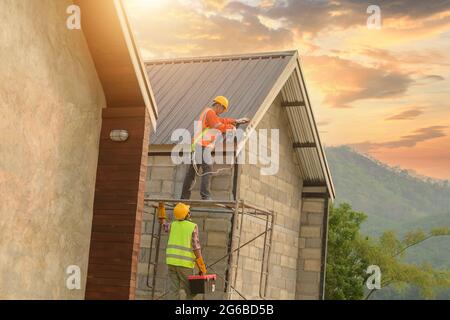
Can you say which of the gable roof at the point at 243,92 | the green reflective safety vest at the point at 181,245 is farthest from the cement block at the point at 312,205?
the green reflective safety vest at the point at 181,245

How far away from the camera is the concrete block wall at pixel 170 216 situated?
17647 millimetres

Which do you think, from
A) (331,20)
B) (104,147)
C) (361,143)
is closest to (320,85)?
(331,20)

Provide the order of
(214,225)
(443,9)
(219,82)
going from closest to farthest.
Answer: (214,225)
(219,82)
(443,9)

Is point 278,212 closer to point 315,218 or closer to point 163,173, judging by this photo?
point 315,218

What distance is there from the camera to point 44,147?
10.8 m

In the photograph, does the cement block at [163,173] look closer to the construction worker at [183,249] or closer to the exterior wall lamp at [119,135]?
the construction worker at [183,249]

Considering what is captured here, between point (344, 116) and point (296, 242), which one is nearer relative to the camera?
point (296, 242)

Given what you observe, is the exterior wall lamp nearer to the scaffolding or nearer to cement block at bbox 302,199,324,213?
the scaffolding

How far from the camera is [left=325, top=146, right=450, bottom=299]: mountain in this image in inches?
4550

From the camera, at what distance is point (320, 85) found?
281 feet

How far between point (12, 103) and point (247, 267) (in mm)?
9576

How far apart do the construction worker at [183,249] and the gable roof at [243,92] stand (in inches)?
144
